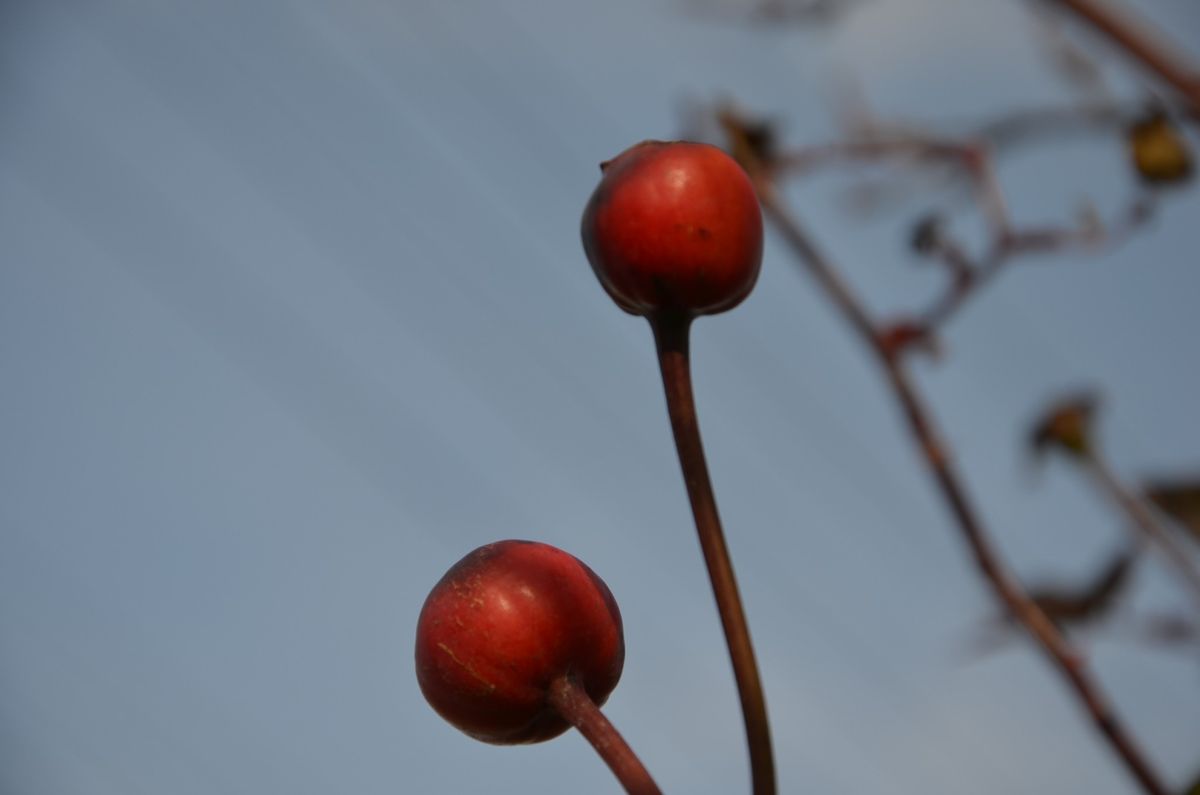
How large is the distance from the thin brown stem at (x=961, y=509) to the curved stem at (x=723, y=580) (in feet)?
1.46

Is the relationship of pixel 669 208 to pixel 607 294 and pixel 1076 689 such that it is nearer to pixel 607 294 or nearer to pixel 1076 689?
pixel 607 294

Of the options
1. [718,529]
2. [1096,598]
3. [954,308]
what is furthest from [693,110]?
[718,529]

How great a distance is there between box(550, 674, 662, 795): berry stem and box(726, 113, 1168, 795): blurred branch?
17.8 inches

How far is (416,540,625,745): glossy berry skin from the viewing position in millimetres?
693

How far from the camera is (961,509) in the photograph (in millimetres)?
1099

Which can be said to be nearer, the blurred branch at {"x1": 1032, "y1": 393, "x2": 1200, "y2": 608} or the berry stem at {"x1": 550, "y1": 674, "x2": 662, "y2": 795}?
the berry stem at {"x1": 550, "y1": 674, "x2": 662, "y2": 795}

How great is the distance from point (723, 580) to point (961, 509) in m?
0.58

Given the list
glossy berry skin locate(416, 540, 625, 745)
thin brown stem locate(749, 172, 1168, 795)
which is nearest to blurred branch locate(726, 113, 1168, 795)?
thin brown stem locate(749, 172, 1168, 795)

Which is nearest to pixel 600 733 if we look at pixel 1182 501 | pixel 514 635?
pixel 514 635

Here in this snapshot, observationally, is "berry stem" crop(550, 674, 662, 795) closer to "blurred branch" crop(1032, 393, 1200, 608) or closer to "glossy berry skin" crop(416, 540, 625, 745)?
"glossy berry skin" crop(416, 540, 625, 745)

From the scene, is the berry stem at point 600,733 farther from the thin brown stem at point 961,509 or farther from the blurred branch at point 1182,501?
the blurred branch at point 1182,501

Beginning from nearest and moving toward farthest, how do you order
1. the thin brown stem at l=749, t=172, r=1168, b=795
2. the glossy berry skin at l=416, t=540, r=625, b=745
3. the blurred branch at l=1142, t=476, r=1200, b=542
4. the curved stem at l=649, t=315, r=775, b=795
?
the curved stem at l=649, t=315, r=775, b=795 → the glossy berry skin at l=416, t=540, r=625, b=745 → the thin brown stem at l=749, t=172, r=1168, b=795 → the blurred branch at l=1142, t=476, r=1200, b=542

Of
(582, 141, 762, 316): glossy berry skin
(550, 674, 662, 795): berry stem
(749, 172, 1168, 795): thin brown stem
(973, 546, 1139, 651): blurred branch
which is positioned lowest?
(973, 546, 1139, 651): blurred branch

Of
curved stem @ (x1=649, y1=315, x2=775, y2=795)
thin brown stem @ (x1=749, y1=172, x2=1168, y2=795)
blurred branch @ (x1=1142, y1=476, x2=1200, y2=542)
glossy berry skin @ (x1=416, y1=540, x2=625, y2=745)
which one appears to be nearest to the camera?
curved stem @ (x1=649, y1=315, x2=775, y2=795)
